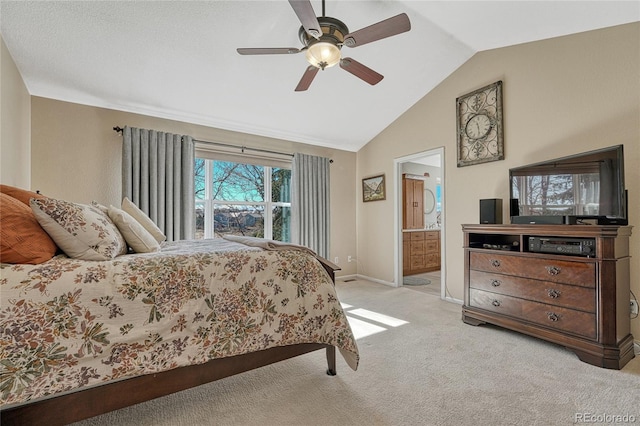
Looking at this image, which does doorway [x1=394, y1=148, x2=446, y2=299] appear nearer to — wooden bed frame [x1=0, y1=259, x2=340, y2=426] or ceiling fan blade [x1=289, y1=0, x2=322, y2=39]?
ceiling fan blade [x1=289, y1=0, x2=322, y2=39]

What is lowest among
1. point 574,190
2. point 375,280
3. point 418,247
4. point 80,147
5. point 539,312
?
point 375,280

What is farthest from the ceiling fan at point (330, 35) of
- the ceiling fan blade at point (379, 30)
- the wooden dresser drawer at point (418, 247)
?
the wooden dresser drawer at point (418, 247)

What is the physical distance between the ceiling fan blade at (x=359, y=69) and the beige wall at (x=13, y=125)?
8.22ft

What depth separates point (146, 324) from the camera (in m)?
1.20

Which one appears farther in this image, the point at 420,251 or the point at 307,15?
the point at 420,251

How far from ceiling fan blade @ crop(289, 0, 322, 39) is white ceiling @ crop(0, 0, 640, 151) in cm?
80

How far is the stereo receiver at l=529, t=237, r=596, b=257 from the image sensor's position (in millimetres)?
1990

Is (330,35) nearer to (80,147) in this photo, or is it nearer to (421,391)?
(421,391)

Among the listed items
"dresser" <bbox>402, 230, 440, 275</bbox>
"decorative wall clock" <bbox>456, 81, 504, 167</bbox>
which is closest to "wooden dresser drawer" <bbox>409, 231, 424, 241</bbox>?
"dresser" <bbox>402, 230, 440, 275</bbox>

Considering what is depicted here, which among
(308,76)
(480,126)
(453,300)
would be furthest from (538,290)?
(308,76)

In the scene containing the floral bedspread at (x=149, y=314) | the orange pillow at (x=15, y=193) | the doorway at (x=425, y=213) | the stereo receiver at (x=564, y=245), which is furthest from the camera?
the doorway at (x=425, y=213)

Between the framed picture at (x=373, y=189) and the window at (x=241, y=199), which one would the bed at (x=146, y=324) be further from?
the framed picture at (x=373, y=189)

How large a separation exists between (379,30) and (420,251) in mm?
4315

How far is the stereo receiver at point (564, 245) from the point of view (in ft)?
6.53
